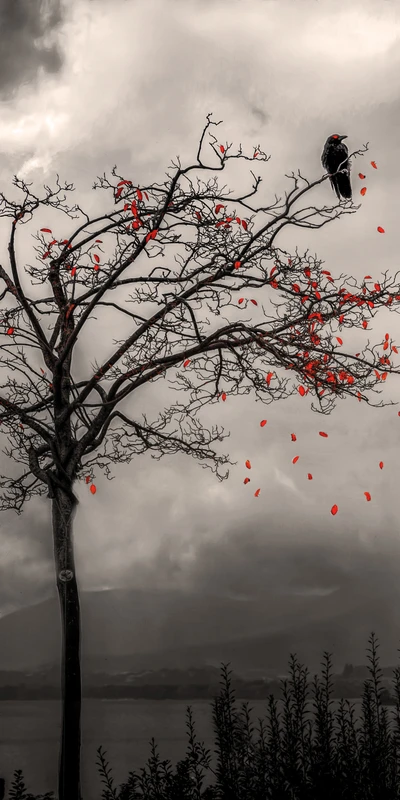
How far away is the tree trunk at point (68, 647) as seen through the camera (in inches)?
425

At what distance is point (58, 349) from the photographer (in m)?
13.1

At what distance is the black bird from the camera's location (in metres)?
12.1

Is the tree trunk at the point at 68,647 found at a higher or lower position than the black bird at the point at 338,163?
lower

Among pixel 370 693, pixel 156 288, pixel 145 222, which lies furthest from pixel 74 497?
pixel 370 693

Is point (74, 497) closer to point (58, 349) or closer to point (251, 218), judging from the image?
point (58, 349)

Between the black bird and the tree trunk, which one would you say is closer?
the tree trunk

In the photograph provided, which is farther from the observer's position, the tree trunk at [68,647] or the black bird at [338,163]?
the black bird at [338,163]

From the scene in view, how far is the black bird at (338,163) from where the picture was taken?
39.7 feet

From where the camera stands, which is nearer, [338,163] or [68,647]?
[68,647]

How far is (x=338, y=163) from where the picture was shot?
12.5m

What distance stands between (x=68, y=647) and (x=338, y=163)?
29.8ft

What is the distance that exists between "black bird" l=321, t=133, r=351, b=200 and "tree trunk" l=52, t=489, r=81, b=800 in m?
6.74

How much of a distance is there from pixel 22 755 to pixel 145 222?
28.2ft

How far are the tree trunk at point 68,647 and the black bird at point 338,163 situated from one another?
6738mm
